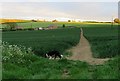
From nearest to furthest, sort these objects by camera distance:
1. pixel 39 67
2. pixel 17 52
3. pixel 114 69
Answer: pixel 114 69, pixel 39 67, pixel 17 52

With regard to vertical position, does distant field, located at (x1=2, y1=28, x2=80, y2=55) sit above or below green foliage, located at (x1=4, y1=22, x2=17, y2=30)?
above

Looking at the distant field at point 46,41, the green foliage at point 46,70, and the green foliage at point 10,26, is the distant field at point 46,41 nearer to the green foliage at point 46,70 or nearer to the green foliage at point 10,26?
the green foliage at point 46,70

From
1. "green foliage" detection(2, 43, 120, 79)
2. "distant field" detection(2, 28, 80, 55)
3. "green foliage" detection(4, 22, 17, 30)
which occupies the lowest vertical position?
"green foliage" detection(4, 22, 17, 30)

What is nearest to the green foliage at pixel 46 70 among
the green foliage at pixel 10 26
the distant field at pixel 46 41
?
the distant field at pixel 46 41

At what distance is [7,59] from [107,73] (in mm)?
6197

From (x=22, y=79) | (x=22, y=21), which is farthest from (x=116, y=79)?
(x=22, y=21)

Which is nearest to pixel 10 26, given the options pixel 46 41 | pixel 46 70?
pixel 46 41

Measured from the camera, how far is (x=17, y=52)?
21.6 m

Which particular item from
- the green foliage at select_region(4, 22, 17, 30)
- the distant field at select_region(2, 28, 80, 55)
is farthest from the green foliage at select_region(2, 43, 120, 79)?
the green foliage at select_region(4, 22, 17, 30)

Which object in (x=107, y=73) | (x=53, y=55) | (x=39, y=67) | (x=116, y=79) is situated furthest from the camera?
(x=53, y=55)

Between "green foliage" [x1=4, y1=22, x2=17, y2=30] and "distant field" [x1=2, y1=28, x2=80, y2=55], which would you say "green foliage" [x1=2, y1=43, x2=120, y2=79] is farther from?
"green foliage" [x1=4, y1=22, x2=17, y2=30]

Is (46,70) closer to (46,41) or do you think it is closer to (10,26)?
(46,41)

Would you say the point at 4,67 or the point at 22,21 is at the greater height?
the point at 4,67

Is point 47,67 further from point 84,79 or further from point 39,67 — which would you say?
point 84,79
